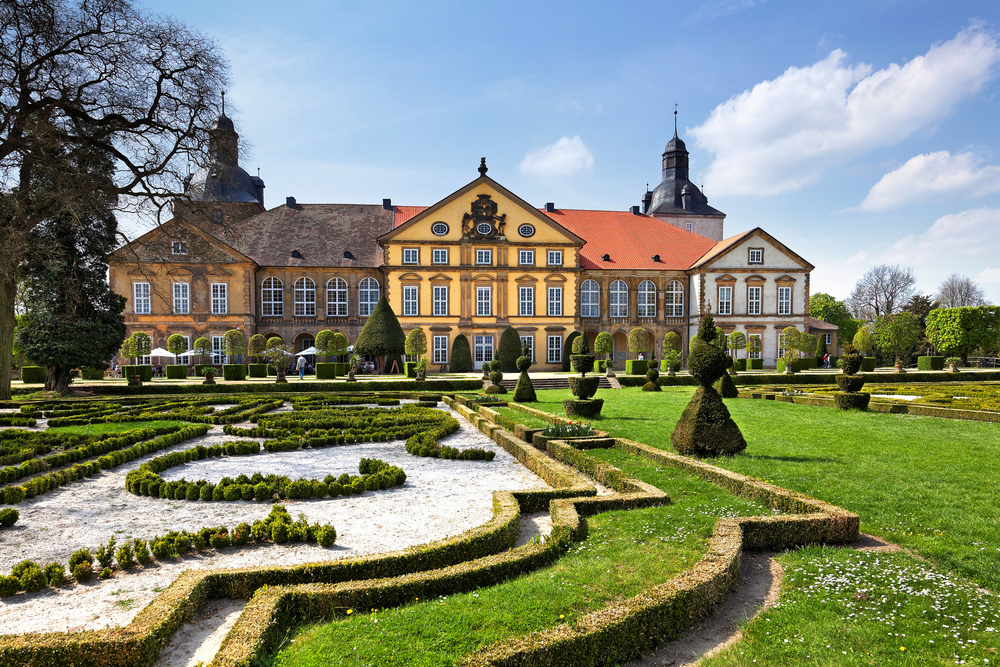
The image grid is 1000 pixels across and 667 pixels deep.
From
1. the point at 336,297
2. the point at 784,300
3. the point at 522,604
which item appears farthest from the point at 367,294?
the point at 522,604

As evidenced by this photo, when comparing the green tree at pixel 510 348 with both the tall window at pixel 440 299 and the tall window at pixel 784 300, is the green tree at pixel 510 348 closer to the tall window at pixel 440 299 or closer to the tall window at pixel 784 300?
the tall window at pixel 440 299

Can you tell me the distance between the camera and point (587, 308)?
4228cm

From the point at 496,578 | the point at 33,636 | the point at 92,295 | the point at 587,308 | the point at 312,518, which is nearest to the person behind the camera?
the point at 33,636

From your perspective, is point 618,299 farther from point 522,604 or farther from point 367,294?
point 522,604

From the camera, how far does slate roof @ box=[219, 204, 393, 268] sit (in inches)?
1566

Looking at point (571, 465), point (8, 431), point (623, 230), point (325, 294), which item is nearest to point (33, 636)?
point (571, 465)

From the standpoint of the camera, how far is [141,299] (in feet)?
122

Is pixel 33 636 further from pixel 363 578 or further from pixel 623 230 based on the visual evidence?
pixel 623 230

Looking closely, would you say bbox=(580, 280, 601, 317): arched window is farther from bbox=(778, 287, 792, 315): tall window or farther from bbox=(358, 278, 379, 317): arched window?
bbox=(358, 278, 379, 317): arched window

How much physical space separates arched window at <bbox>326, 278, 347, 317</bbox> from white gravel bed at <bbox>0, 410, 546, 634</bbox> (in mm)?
30036

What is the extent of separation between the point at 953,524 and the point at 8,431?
17.6 meters

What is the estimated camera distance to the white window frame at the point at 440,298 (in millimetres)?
39125

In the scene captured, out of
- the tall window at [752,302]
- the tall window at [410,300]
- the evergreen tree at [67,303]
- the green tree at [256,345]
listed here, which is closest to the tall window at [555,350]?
the tall window at [410,300]

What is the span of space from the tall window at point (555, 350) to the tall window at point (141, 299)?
27.4m
